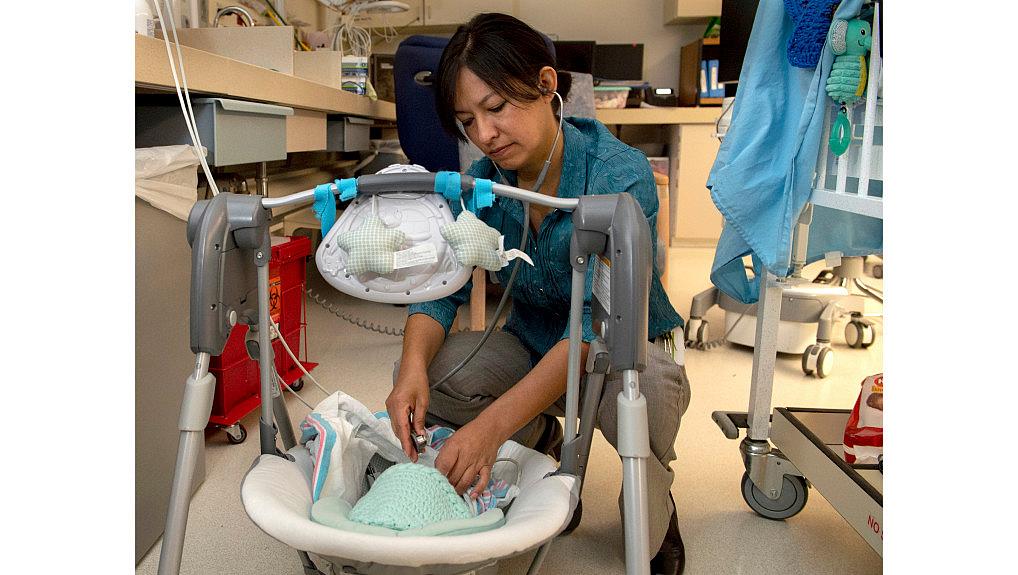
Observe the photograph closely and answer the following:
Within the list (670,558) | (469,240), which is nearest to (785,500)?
(670,558)

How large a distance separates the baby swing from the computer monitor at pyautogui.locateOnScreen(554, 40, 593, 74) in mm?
3465

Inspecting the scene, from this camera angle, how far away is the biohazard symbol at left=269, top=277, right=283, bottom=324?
6.21 ft

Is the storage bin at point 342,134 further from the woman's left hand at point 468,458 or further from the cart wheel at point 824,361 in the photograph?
the woman's left hand at point 468,458

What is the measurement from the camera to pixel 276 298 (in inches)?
75.2

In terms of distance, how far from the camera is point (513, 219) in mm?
1282

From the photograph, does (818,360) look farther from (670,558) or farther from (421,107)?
(421,107)

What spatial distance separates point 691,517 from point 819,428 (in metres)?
0.28

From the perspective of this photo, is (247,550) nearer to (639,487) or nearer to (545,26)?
(639,487)

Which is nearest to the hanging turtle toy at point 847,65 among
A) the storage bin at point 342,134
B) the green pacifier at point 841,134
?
the green pacifier at point 841,134

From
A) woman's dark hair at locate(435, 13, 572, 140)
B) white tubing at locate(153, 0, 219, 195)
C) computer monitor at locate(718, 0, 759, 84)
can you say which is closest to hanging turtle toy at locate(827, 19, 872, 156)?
woman's dark hair at locate(435, 13, 572, 140)

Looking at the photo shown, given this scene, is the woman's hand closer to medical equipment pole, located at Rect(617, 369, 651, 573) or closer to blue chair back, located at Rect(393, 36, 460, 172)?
medical equipment pole, located at Rect(617, 369, 651, 573)

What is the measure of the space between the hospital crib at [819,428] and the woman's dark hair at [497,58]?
0.46 m
